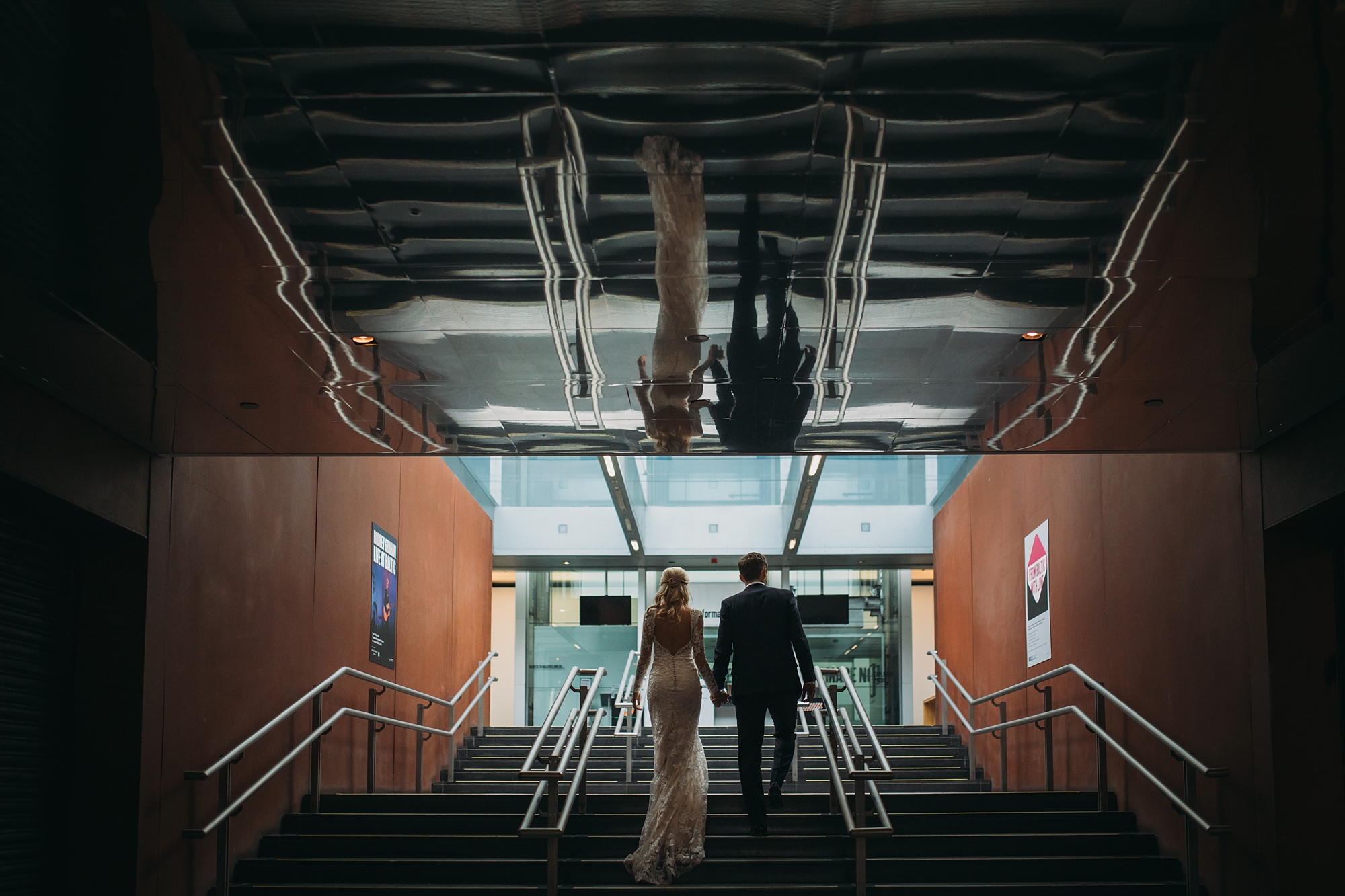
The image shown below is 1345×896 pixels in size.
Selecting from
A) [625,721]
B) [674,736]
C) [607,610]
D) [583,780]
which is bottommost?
[583,780]

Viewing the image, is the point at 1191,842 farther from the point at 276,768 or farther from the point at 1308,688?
the point at 276,768

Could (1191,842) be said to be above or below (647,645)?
below

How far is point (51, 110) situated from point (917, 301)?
3104 millimetres

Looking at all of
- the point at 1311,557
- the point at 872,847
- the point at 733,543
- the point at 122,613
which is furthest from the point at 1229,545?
the point at 733,543

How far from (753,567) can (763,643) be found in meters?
0.44

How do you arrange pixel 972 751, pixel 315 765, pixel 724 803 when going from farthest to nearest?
pixel 972 751, pixel 315 765, pixel 724 803

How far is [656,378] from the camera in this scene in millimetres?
6176

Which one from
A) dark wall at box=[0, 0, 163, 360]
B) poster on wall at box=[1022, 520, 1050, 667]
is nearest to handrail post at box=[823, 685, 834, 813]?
poster on wall at box=[1022, 520, 1050, 667]

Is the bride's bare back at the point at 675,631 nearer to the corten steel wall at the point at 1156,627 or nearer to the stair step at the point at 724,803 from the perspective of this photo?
the stair step at the point at 724,803

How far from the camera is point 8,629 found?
19.2ft

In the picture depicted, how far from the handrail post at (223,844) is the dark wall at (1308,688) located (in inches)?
207

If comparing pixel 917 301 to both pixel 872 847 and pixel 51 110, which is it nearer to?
pixel 51 110

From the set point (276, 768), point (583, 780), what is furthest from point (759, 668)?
point (276, 768)

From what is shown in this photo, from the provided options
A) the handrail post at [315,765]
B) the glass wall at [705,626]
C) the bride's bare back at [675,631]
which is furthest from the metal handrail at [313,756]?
the glass wall at [705,626]
